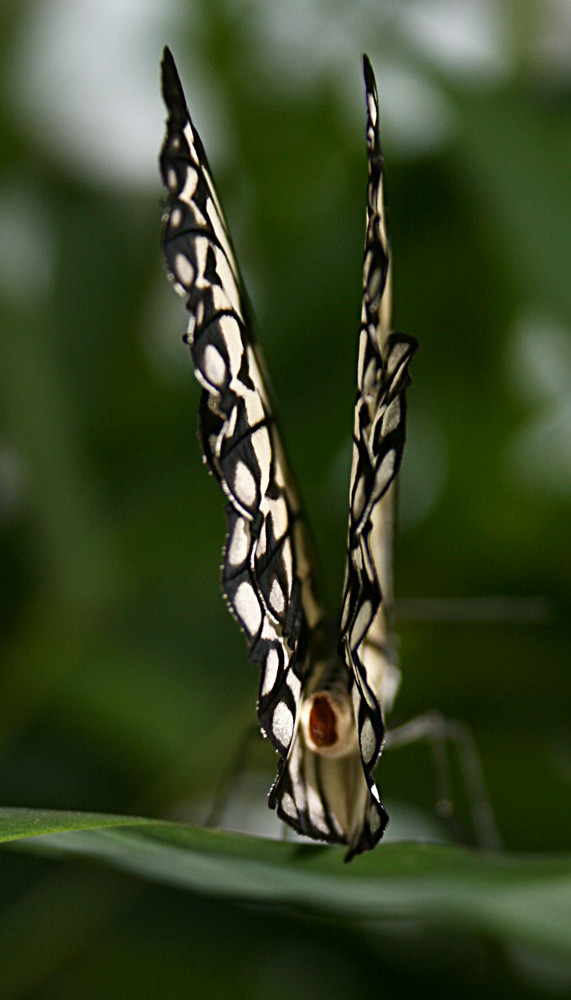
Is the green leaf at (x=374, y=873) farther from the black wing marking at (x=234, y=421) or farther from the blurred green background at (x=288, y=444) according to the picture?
the blurred green background at (x=288, y=444)

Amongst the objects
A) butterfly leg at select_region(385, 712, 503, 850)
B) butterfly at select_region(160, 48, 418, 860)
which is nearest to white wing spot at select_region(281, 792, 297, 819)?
butterfly at select_region(160, 48, 418, 860)

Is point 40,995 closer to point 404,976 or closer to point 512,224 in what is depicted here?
point 404,976

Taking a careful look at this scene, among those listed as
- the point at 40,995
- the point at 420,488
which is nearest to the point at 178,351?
the point at 420,488

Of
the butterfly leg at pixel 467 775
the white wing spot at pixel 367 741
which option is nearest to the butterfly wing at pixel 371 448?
the white wing spot at pixel 367 741

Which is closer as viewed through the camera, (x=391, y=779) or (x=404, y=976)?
(x=404, y=976)

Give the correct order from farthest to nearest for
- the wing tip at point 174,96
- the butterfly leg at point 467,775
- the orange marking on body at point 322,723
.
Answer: the butterfly leg at point 467,775
the orange marking on body at point 322,723
the wing tip at point 174,96

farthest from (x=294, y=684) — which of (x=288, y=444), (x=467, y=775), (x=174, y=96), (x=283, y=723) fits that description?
(x=288, y=444)
